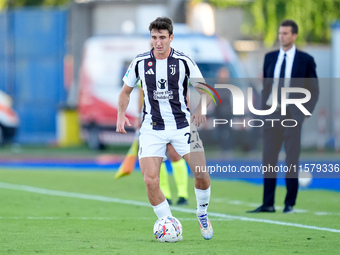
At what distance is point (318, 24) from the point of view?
32.0 metres

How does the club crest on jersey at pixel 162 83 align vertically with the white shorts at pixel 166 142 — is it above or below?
above

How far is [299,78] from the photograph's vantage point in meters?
10.7

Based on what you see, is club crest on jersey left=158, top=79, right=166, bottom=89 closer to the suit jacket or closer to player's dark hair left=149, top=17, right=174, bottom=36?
player's dark hair left=149, top=17, right=174, bottom=36

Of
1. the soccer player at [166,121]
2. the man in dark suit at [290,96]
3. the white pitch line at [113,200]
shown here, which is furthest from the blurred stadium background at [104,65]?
the soccer player at [166,121]

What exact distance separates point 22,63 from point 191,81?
904 inches

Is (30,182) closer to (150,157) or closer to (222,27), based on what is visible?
(150,157)

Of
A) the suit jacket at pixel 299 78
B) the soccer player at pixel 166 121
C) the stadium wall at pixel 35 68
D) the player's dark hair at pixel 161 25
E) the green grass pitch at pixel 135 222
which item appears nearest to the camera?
the green grass pitch at pixel 135 222

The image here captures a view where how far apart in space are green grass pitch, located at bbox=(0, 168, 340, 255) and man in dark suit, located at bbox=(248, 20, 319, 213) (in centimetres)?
38

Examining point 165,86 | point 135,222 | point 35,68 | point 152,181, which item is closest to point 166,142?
point 152,181

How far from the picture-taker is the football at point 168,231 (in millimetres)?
8070

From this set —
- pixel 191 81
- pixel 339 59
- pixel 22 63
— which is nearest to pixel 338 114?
pixel 339 59

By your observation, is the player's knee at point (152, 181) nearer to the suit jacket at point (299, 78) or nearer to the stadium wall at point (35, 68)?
the suit jacket at point (299, 78)

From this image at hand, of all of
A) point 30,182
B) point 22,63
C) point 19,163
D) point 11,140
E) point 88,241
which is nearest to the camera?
point 88,241

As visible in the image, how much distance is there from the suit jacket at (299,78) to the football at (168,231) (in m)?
3.12
